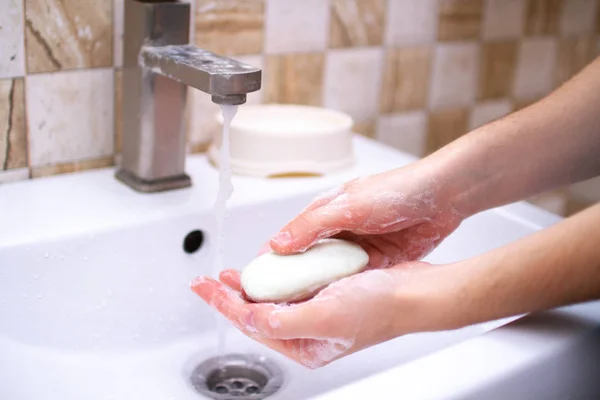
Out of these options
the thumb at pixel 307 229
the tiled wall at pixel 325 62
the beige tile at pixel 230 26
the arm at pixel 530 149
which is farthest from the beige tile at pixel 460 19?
the thumb at pixel 307 229

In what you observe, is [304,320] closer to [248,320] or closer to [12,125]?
[248,320]

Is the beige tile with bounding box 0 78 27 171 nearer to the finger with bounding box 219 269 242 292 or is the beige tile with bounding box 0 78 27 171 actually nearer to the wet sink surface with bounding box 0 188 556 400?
the wet sink surface with bounding box 0 188 556 400

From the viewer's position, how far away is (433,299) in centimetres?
57

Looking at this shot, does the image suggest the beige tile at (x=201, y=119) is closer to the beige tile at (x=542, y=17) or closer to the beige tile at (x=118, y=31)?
the beige tile at (x=118, y=31)

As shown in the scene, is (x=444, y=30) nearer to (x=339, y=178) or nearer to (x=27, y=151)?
(x=339, y=178)

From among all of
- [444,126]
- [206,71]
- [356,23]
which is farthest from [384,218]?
[444,126]

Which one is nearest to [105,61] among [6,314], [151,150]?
[151,150]

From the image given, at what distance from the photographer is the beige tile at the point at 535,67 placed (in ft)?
4.42

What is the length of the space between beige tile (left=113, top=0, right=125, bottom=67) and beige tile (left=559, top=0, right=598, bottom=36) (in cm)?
85

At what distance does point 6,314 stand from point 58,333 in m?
0.06

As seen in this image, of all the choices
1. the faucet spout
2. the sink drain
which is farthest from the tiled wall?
the sink drain

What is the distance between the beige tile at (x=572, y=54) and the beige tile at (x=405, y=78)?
13.2 inches

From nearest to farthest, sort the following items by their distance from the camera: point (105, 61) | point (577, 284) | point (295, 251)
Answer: point (577, 284), point (295, 251), point (105, 61)

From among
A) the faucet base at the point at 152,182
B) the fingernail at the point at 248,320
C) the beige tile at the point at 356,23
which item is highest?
the beige tile at the point at 356,23
